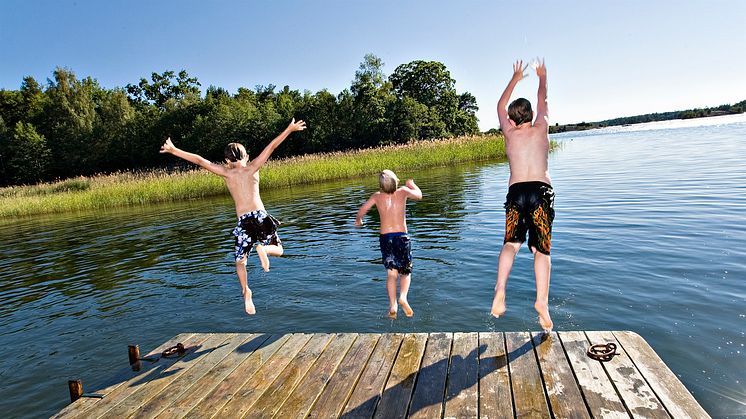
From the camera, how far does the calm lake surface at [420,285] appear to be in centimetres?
635

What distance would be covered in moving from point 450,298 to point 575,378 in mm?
3778

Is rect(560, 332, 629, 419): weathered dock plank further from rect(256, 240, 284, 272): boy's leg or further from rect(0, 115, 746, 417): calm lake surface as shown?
rect(256, 240, 284, 272): boy's leg

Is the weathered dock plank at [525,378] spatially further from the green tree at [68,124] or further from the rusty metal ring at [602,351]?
the green tree at [68,124]

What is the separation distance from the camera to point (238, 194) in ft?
19.7

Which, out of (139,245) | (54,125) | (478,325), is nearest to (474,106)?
(54,125)

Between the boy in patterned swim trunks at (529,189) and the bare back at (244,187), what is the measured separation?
9.33 feet

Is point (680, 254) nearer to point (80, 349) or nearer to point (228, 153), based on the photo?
point (228, 153)

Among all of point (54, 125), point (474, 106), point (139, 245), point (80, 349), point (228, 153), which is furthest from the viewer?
point (474, 106)

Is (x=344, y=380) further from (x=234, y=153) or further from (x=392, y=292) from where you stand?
(x=234, y=153)

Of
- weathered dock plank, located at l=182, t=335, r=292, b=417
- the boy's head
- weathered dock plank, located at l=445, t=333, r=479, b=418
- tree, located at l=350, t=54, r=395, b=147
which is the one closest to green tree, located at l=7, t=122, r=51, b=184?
tree, located at l=350, t=54, r=395, b=147

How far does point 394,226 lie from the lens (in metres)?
5.54

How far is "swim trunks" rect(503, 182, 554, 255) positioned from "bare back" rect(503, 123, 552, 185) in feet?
0.26

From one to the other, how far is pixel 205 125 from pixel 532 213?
5811 centimetres

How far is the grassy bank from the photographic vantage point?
102 feet
